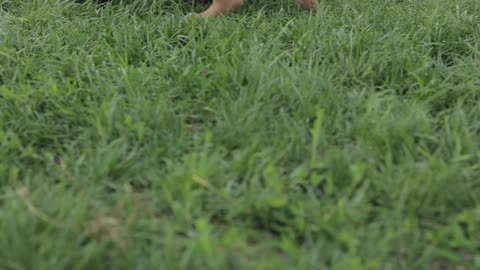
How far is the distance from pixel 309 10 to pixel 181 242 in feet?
6.53

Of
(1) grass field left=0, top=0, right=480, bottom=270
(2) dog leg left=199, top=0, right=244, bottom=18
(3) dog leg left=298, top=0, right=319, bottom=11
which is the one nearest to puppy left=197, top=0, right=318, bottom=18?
(2) dog leg left=199, top=0, right=244, bottom=18

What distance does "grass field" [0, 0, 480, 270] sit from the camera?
156cm

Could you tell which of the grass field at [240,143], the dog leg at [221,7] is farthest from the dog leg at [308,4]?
the dog leg at [221,7]

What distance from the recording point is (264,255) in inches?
61.5

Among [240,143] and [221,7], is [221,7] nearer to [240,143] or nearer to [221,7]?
[221,7]

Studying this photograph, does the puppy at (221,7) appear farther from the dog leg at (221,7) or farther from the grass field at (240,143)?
the grass field at (240,143)

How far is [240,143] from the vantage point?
1963mm

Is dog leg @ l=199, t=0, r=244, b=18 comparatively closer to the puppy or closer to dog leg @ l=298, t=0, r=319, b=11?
the puppy

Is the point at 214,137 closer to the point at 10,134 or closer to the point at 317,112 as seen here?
the point at 317,112

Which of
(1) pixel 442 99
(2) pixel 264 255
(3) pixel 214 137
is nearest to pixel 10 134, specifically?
(3) pixel 214 137

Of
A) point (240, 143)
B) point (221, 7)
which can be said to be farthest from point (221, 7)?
point (240, 143)

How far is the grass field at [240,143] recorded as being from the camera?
1.56m

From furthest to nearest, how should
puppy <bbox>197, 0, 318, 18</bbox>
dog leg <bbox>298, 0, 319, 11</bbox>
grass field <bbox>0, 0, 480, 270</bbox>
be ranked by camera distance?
dog leg <bbox>298, 0, 319, 11</bbox>
puppy <bbox>197, 0, 318, 18</bbox>
grass field <bbox>0, 0, 480, 270</bbox>

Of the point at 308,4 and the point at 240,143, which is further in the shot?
the point at 308,4
